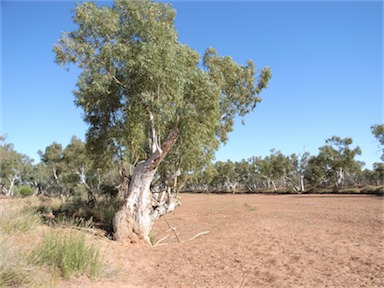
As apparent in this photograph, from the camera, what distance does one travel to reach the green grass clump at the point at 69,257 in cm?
603

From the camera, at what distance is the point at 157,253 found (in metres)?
10.4

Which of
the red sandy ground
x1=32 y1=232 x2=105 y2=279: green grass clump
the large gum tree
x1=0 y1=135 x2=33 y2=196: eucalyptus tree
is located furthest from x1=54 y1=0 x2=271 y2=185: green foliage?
x1=0 y1=135 x2=33 y2=196: eucalyptus tree

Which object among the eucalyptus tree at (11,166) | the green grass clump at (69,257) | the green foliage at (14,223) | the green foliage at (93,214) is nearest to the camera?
the green grass clump at (69,257)

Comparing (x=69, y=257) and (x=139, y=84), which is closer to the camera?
(x=69, y=257)

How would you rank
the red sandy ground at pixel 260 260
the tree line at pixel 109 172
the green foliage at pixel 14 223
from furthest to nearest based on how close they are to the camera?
the tree line at pixel 109 172, the green foliage at pixel 14 223, the red sandy ground at pixel 260 260

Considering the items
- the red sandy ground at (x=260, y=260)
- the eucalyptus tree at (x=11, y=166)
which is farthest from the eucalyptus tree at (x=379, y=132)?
the eucalyptus tree at (x=11, y=166)

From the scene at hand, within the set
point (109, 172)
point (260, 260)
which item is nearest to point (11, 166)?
point (109, 172)

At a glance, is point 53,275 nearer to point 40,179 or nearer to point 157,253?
point 157,253

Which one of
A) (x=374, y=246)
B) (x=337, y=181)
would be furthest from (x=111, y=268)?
(x=337, y=181)

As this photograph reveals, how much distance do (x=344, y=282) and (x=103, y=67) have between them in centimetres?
1045

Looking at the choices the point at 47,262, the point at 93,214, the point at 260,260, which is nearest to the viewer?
the point at 47,262

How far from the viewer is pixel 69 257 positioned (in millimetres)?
6117

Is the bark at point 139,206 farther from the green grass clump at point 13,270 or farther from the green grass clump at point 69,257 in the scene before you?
the green grass clump at point 13,270

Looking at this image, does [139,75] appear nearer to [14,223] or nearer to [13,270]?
[14,223]
